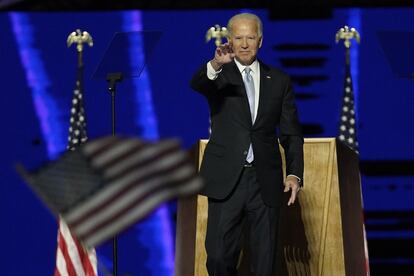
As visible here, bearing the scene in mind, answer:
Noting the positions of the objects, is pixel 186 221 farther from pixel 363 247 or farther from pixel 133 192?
pixel 133 192

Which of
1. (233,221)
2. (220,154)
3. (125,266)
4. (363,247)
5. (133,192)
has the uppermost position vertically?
(133,192)

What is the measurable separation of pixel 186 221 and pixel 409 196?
1.76 m

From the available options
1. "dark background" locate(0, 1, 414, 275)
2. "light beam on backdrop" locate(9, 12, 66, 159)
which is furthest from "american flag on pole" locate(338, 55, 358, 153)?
"light beam on backdrop" locate(9, 12, 66, 159)

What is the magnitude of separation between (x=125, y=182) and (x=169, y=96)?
3.67 m

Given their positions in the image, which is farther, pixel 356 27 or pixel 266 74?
pixel 356 27

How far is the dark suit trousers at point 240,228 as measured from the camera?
428cm

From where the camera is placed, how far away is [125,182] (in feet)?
8.23

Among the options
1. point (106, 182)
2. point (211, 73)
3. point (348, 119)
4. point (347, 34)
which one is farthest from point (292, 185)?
point (347, 34)

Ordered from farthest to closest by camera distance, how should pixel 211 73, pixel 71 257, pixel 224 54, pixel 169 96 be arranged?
pixel 169 96
pixel 71 257
pixel 211 73
pixel 224 54

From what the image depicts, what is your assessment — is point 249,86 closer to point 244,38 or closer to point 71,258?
point 244,38

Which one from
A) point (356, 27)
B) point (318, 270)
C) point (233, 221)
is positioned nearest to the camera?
point (233, 221)

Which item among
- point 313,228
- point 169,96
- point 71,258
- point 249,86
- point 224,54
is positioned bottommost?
point 71,258

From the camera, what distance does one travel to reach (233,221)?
429cm

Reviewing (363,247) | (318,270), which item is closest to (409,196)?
(363,247)
